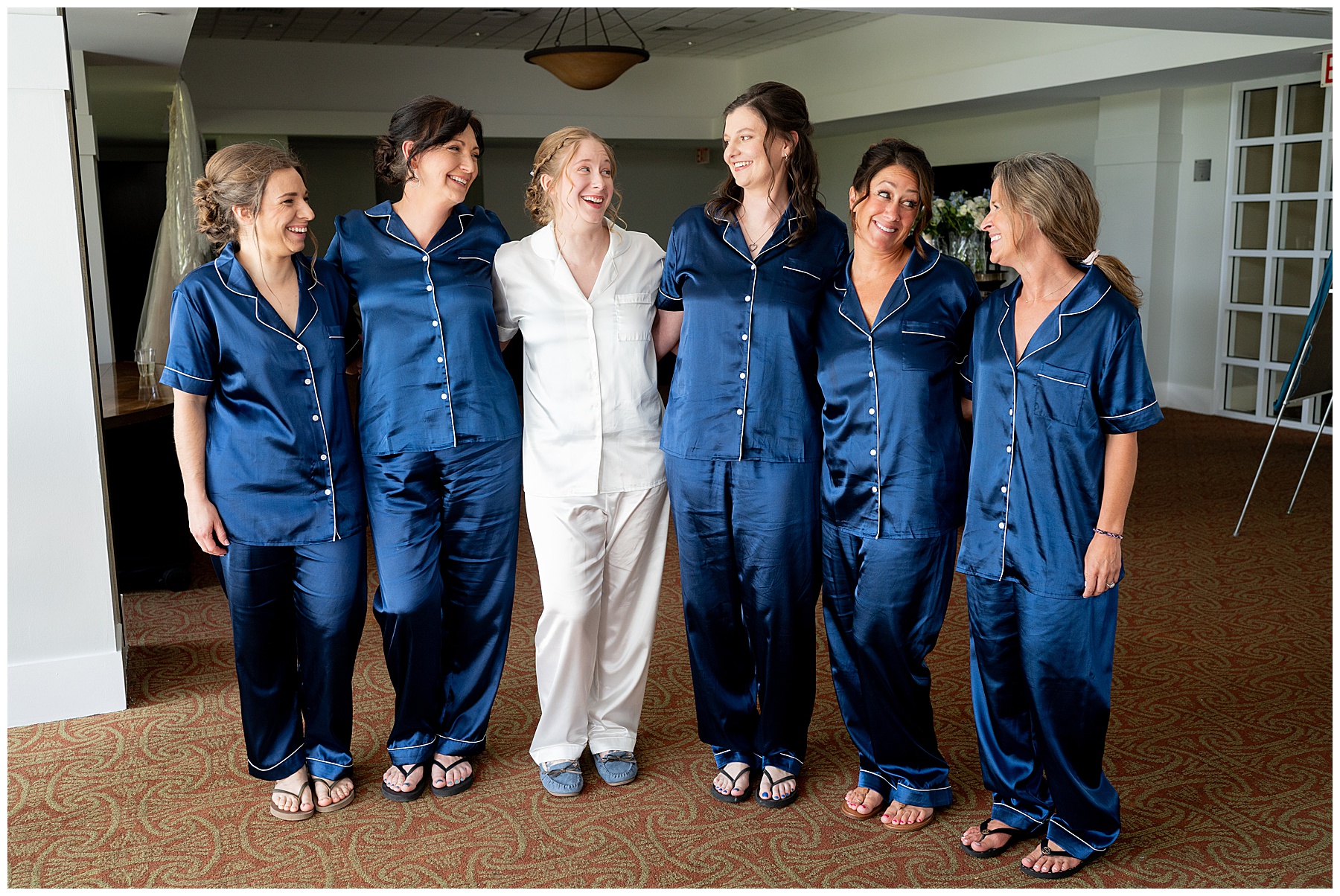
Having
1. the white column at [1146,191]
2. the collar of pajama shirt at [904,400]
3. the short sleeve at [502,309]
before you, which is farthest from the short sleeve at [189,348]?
the white column at [1146,191]

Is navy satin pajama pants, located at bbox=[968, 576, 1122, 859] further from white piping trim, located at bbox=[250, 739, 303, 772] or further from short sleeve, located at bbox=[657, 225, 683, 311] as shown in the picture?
white piping trim, located at bbox=[250, 739, 303, 772]

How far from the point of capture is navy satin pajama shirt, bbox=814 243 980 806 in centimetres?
251

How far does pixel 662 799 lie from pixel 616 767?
0.17 m

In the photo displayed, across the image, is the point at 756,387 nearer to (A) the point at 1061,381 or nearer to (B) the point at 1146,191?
(A) the point at 1061,381

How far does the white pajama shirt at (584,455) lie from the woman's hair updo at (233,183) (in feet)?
1.91

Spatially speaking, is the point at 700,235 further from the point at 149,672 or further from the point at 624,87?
the point at 624,87

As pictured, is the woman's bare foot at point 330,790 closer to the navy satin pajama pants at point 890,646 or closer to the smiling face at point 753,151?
the navy satin pajama pants at point 890,646

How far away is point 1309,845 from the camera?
105 inches

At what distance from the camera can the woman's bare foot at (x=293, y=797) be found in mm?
2814

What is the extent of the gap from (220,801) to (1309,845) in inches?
109

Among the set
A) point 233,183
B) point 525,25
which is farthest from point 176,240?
point 525,25

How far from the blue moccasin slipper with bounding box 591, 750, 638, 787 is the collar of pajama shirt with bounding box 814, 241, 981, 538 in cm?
97

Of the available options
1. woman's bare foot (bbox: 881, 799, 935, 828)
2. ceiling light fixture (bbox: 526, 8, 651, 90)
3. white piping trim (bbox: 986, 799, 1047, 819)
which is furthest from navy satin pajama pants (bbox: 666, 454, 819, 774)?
ceiling light fixture (bbox: 526, 8, 651, 90)

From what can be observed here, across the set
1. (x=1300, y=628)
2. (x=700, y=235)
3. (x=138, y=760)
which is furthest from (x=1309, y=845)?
(x=138, y=760)
